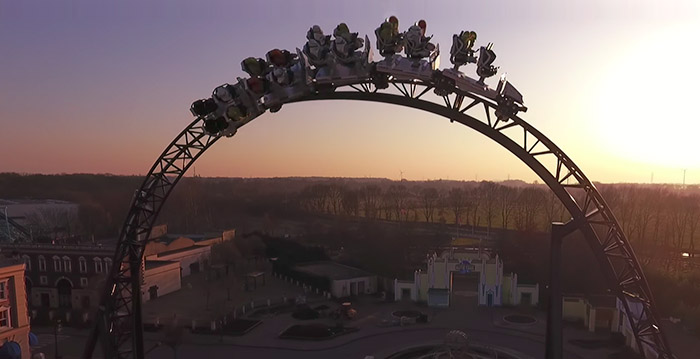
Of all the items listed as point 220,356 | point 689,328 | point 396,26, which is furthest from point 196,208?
point 396,26

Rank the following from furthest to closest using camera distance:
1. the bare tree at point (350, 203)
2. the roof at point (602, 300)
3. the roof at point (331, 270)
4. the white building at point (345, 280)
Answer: the bare tree at point (350, 203) < the roof at point (331, 270) < the white building at point (345, 280) < the roof at point (602, 300)

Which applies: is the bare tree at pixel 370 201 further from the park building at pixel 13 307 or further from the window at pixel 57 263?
the park building at pixel 13 307

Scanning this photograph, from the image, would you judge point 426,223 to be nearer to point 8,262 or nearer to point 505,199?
point 505,199

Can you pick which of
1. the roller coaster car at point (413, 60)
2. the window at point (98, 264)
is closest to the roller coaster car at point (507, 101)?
the roller coaster car at point (413, 60)

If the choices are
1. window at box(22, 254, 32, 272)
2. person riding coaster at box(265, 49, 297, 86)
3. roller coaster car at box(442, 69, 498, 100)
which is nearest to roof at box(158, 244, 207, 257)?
window at box(22, 254, 32, 272)

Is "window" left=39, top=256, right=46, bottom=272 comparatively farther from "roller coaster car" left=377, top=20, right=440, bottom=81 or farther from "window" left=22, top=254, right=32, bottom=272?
"roller coaster car" left=377, top=20, right=440, bottom=81

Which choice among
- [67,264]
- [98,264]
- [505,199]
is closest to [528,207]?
[505,199]
